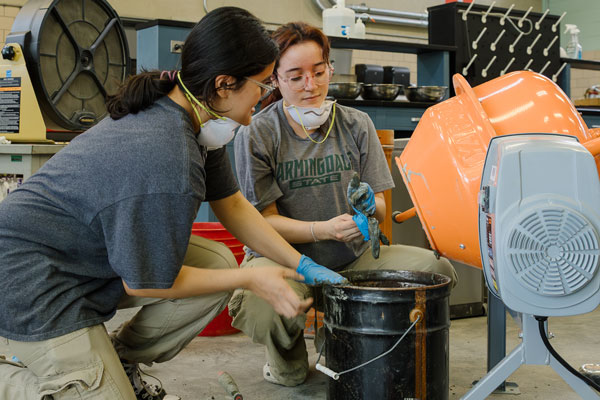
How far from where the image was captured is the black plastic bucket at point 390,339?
4.92 feet

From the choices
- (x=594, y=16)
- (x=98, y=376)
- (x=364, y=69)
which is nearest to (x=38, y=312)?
(x=98, y=376)

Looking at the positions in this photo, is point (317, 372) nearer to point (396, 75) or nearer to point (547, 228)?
point (547, 228)

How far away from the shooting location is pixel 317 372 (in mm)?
2121

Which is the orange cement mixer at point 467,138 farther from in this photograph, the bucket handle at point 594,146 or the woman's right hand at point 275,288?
the woman's right hand at point 275,288

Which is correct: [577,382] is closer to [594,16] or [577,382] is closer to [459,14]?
[459,14]

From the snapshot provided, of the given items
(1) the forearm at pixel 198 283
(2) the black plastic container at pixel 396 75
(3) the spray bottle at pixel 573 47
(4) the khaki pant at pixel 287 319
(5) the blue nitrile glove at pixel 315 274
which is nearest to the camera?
(1) the forearm at pixel 198 283

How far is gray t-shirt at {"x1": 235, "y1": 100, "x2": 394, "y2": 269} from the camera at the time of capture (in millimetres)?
1938

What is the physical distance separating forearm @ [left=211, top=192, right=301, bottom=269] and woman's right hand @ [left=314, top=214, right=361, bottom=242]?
0.42ft

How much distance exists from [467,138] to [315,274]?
513 millimetres

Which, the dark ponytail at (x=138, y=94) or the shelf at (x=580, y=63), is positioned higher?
the shelf at (x=580, y=63)

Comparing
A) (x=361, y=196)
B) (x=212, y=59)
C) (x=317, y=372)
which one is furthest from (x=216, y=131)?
(x=317, y=372)

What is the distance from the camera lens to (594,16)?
27.0 ft

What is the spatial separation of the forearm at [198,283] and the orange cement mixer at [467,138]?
19.6 inches

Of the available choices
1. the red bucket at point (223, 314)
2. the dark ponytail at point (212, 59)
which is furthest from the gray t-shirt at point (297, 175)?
the red bucket at point (223, 314)
